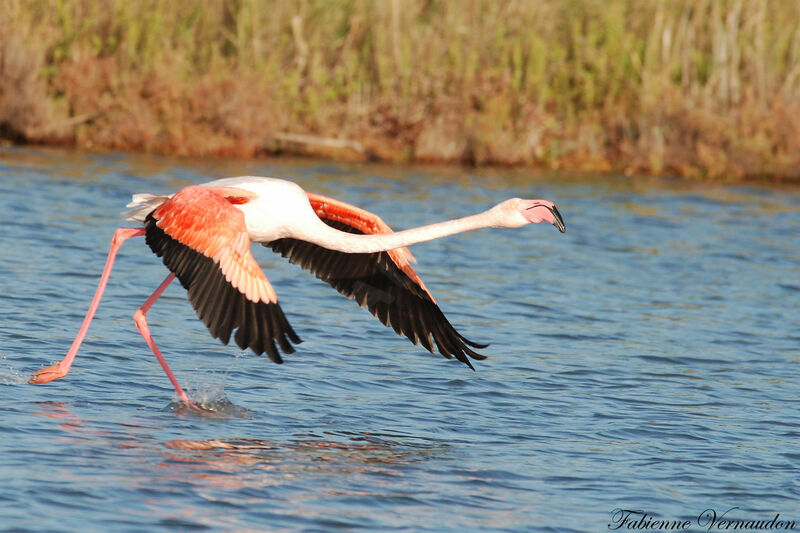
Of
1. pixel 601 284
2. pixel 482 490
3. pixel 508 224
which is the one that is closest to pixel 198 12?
pixel 601 284

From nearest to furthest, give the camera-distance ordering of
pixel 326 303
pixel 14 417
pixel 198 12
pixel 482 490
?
pixel 482 490 < pixel 14 417 < pixel 326 303 < pixel 198 12

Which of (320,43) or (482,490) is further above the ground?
(320,43)

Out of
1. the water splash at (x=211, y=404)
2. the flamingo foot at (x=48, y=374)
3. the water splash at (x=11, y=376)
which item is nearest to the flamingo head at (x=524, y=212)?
the water splash at (x=211, y=404)

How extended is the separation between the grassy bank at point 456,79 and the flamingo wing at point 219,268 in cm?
1247

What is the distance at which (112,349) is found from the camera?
29.0 feet

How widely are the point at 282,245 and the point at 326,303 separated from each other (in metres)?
2.81

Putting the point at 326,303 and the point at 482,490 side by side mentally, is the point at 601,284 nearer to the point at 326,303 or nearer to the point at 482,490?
the point at 326,303

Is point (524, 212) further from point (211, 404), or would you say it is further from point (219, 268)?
point (211, 404)

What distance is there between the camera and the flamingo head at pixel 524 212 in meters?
6.98

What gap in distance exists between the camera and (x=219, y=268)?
6512mm

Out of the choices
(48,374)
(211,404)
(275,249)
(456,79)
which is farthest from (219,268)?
(456,79)

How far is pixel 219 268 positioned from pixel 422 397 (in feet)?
7.37

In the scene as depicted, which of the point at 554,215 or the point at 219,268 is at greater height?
the point at 554,215

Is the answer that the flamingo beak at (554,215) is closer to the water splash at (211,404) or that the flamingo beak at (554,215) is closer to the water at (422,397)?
the water at (422,397)
